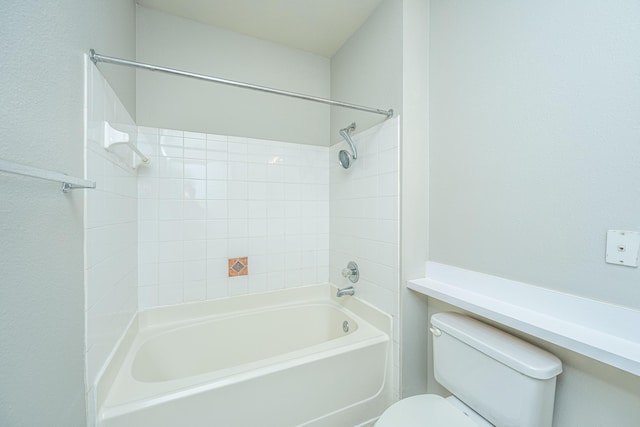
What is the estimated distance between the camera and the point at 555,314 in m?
0.88

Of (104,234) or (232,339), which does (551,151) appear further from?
(232,339)

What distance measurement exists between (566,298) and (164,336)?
78.3 inches

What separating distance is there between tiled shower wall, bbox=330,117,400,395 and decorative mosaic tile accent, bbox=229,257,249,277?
0.70m

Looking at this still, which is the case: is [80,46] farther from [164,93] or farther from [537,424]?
[537,424]

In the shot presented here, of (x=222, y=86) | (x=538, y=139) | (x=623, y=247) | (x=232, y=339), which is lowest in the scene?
(x=232, y=339)

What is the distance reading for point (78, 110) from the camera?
31.4 inches

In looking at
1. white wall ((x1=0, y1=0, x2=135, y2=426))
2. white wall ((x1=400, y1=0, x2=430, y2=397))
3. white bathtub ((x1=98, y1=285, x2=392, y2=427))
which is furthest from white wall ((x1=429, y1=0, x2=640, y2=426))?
white wall ((x1=0, y1=0, x2=135, y2=426))

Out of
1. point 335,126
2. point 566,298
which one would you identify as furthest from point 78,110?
point 566,298

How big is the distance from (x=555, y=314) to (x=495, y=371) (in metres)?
0.30

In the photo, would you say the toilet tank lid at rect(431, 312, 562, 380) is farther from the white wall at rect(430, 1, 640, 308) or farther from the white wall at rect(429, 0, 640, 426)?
the white wall at rect(430, 1, 640, 308)

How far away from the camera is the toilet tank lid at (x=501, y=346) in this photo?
31.9 inches

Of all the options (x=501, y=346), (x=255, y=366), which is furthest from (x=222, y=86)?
(x=501, y=346)

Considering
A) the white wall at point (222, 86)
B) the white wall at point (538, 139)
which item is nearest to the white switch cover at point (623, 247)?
the white wall at point (538, 139)

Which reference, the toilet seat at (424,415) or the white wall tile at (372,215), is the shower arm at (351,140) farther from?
the toilet seat at (424,415)
